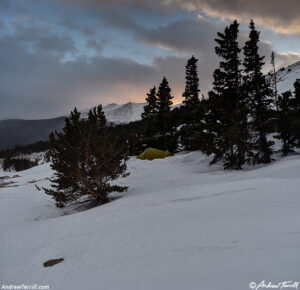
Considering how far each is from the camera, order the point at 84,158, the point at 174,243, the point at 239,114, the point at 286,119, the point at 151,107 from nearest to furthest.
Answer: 1. the point at 174,243
2. the point at 84,158
3. the point at 239,114
4. the point at 286,119
5. the point at 151,107

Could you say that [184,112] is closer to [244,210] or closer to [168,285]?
[244,210]

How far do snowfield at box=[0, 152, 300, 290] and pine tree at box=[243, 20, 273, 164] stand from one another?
728 cm

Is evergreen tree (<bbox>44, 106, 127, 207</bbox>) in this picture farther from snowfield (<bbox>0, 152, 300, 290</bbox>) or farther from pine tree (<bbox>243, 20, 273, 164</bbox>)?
pine tree (<bbox>243, 20, 273, 164</bbox>)

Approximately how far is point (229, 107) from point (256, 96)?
422 centimetres

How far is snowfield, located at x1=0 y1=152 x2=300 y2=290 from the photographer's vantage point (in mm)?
3086

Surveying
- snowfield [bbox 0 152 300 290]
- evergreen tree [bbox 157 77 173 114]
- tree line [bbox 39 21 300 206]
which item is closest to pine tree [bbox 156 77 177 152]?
evergreen tree [bbox 157 77 173 114]

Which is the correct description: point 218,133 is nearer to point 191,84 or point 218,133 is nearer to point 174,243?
point 174,243

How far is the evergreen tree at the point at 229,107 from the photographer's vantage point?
47.8 ft

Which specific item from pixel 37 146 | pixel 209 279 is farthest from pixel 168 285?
pixel 37 146

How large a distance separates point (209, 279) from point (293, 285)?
104 cm

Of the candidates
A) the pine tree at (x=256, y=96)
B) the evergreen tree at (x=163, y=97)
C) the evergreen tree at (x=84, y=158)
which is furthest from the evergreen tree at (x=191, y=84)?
the evergreen tree at (x=84, y=158)

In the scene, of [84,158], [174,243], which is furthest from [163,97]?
[174,243]

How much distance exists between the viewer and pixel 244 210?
208 inches

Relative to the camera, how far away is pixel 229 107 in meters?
14.9
